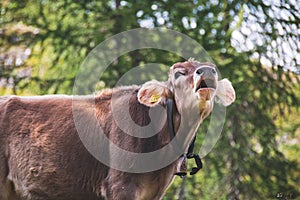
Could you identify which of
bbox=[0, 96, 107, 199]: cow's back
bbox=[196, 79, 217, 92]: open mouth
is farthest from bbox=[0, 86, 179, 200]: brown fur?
bbox=[196, 79, 217, 92]: open mouth

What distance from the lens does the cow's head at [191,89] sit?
5.38m

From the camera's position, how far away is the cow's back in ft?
19.8

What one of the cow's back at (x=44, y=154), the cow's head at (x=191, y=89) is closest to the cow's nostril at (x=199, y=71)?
the cow's head at (x=191, y=89)

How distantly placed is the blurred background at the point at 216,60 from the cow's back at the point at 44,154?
5.08 m

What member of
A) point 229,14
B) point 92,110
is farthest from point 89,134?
point 229,14

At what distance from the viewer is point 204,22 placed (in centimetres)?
1155

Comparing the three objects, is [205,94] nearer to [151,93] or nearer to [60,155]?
[151,93]

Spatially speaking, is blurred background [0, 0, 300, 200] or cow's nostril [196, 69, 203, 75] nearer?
cow's nostril [196, 69, 203, 75]

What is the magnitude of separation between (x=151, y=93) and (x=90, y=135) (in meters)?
0.84

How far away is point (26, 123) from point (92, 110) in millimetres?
698

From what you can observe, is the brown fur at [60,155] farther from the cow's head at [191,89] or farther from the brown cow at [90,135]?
the cow's head at [191,89]

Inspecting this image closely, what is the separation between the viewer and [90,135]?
6.14 m

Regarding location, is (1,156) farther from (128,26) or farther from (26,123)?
(128,26)

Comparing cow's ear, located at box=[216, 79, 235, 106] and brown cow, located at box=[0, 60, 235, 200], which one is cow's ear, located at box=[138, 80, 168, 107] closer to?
brown cow, located at box=[0, 60, 235, 200]
